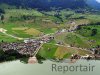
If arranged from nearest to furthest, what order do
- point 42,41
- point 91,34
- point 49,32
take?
point 42,41 < point 91,34 < point 49,32

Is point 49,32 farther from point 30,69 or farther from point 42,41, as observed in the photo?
point 30,69

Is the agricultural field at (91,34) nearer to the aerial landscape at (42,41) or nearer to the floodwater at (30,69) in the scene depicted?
the aerial landscape at (42,41)

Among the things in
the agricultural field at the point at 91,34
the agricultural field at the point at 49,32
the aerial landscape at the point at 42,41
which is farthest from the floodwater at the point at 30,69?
the agricultural field at the point at 91,34

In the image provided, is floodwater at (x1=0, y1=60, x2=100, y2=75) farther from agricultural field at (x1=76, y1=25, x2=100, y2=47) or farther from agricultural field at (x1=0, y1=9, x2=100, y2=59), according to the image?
agricultural field at (x1=76, y1=25, x2=100, y2=47)

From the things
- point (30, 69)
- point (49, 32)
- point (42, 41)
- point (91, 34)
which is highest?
point (49, 32)

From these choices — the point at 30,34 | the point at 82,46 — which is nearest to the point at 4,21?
the point at 30,34

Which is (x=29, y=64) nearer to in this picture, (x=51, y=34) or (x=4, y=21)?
(x=51, y=34)

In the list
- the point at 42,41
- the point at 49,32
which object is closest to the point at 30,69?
the point at 42,41

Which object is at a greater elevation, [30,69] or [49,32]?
[49,32]

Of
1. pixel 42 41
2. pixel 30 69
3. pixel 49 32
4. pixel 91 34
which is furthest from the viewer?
pixel 49 32

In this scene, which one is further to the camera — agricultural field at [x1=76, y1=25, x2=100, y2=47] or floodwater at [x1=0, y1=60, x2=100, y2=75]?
agricultural field at [x1=76, y1=25, x2=100, y2=47]

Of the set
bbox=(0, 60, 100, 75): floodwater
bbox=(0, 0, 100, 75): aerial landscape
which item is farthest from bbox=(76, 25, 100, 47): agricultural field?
bbox=(0, 60, 100, 75): floodwater
